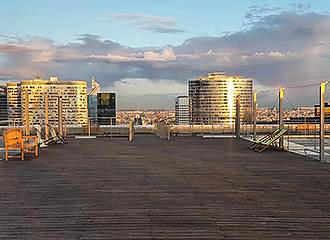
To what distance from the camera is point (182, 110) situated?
15.3 metres

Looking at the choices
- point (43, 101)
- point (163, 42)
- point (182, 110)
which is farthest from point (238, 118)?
point (163, 42)

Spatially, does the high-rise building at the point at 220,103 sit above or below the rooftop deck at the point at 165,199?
above

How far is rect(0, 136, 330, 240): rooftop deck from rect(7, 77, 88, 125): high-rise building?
5.42 metres

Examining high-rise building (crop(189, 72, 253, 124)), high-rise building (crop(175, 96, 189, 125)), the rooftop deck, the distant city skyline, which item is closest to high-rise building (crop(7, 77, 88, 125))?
the distant city skyline

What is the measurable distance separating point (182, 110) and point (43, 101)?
5475 mm

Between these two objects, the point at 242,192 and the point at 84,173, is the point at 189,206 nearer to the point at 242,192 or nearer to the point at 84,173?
the point at 242,192

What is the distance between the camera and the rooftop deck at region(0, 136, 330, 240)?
9.88ft

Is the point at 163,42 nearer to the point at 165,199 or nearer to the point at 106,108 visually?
the point at 106,108

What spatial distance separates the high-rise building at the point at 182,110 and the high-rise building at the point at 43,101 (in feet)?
11.7

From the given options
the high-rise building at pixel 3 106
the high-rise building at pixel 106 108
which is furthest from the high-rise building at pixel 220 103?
the high-rise building at pixel 3 106

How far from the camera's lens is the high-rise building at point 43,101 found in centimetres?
1204

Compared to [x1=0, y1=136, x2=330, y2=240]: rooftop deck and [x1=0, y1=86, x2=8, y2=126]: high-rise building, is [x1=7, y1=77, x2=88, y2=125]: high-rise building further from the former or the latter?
[x1=0, y1=136, x2=330, y2=240]: rooftop deck

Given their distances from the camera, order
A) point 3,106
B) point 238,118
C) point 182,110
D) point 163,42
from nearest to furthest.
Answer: point 238,118
point 3,106
point 182,110
point 163,42

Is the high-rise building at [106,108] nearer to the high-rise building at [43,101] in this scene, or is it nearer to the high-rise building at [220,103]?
the high-rise building at [43,101]
